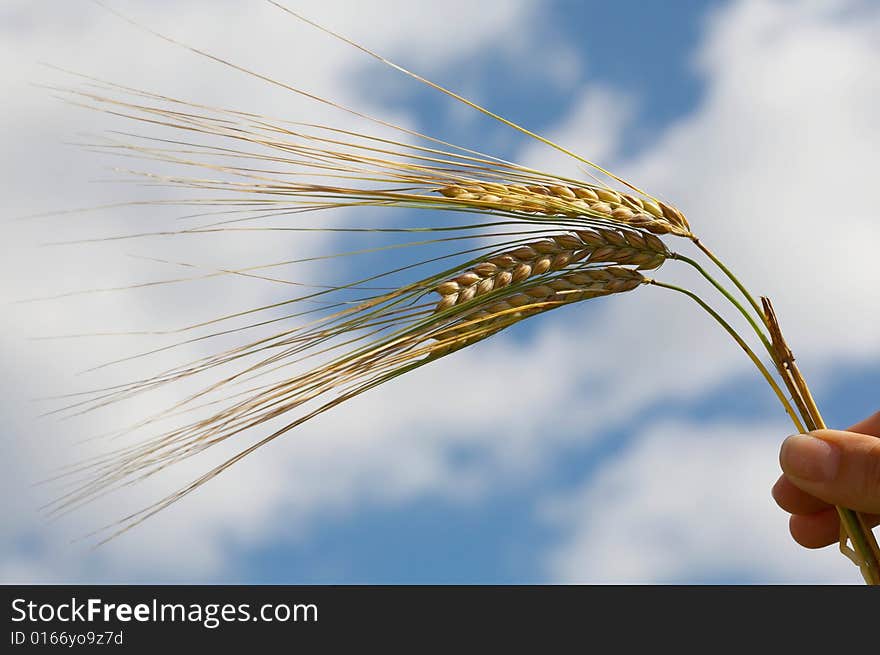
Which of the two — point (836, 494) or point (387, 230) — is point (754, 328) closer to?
point (836, 494)

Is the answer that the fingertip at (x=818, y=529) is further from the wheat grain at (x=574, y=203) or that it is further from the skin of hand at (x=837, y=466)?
the wheat grain at (x=574, y=203)

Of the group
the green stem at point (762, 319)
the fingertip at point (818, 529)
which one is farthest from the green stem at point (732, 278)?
the fingertip at point (818, 529)

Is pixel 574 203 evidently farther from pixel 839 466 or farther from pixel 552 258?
pixel 839 466

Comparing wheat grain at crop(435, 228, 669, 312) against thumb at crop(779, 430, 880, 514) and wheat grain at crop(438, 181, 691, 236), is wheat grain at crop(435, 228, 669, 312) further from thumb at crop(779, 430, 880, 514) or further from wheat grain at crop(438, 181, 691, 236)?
thumb at crop(779, 430, 880, 514)

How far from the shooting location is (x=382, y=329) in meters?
1.49

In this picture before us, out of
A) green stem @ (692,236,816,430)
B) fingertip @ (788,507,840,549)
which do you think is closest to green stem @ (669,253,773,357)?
green stem @ (692,236,816,430)

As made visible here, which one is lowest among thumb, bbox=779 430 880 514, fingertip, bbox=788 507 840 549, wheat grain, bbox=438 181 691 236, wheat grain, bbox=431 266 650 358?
thumb, bbox=779 430 880 514

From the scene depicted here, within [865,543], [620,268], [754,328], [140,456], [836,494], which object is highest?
[620,268]

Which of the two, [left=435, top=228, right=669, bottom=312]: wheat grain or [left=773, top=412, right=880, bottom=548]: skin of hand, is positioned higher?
[left=435, top=228, right=669, bottom=312]: wheat grain

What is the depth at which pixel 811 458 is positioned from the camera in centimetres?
167

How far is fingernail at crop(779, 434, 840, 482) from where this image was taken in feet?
5.41
